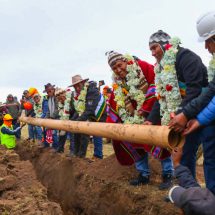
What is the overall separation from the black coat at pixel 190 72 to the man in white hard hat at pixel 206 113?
585 millimetres

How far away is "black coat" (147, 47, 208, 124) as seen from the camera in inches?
171

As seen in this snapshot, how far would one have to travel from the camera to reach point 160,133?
3932 millimetres

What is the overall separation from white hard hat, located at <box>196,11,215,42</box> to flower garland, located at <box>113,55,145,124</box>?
200 centimetres

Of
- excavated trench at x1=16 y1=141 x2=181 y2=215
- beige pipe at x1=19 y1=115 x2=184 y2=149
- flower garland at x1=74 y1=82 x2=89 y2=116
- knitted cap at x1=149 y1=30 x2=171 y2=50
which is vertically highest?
knitted cap at x1=149 y1=30 x2=171 y2=50

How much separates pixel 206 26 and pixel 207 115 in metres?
0.93

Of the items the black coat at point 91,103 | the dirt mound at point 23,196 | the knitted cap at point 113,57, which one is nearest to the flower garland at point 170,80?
the knitted cap at point 113,57

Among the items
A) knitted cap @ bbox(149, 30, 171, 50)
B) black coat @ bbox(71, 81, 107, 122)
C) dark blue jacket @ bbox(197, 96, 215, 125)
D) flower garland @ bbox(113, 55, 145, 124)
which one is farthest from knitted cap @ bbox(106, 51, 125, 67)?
black coat @ bbox(71, 81, 107, 122)

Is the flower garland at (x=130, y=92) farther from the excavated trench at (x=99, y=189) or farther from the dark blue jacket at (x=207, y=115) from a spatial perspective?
the dark blue jacket at (x=207, y=115)

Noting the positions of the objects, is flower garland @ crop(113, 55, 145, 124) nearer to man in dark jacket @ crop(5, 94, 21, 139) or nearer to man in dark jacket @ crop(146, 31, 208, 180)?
man in dark jacket @ crop(146, 31, 208, 180)

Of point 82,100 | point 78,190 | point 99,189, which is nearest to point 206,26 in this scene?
point 99,189

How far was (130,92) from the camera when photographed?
5.75 meters

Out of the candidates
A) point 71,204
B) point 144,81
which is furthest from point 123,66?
point 71,204

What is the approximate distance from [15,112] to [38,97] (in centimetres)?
345

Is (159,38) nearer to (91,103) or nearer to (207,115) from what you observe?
(207,115)
